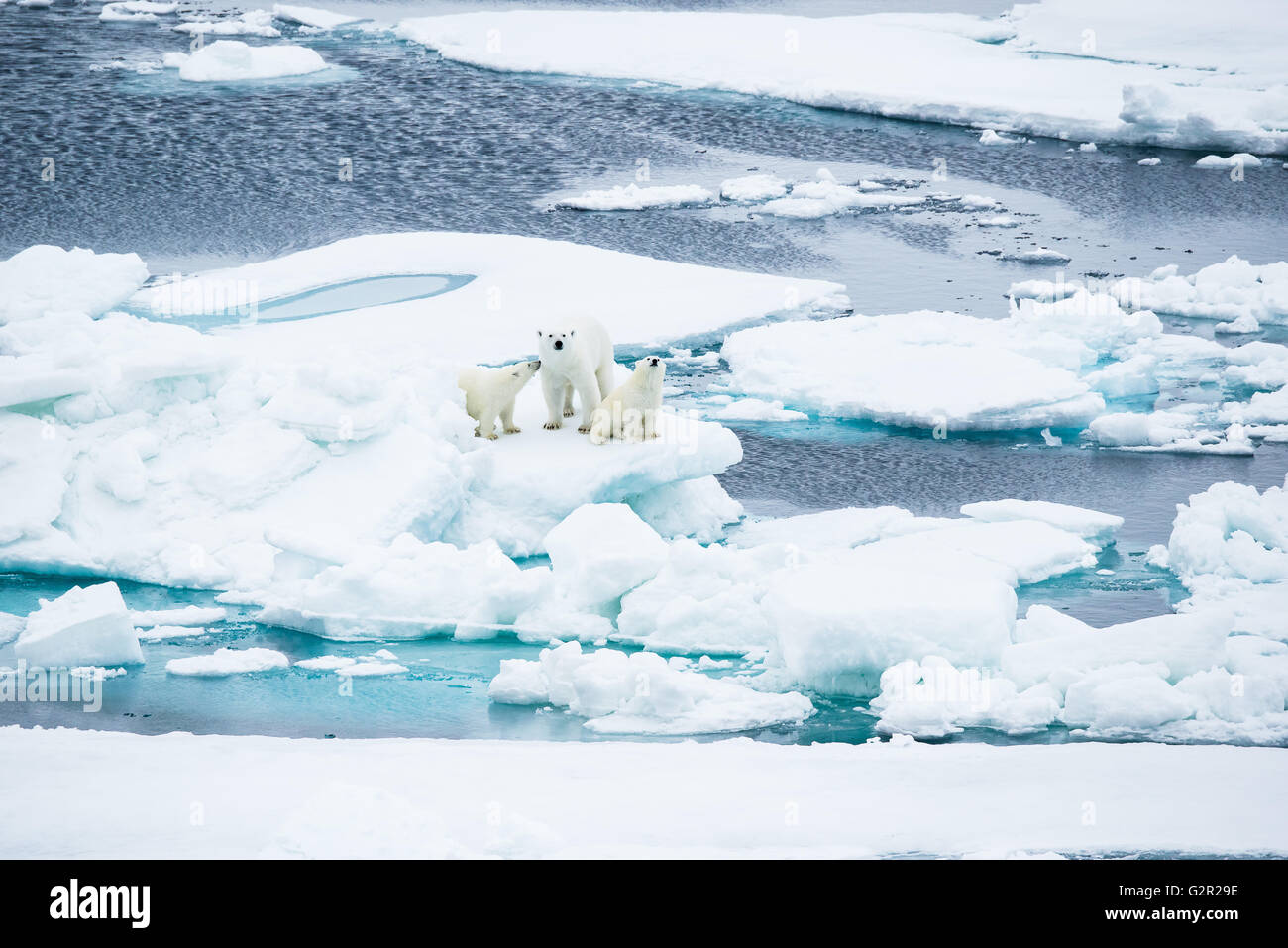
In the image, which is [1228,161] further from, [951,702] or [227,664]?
[227,664]

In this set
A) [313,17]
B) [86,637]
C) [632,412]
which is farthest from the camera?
[313,17]

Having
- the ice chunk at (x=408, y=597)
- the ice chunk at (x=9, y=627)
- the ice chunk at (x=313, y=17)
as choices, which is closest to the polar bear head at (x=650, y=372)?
the ice chunk at (x=408, y=597)

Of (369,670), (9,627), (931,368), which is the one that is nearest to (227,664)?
(369,670)

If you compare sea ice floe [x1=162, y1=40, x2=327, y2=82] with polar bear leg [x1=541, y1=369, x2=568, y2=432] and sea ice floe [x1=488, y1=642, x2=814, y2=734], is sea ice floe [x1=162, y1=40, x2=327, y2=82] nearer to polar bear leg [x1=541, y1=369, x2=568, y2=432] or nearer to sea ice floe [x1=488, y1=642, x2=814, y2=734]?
polar bear leg [x1=541, y1=369, x2=568, y2=432]

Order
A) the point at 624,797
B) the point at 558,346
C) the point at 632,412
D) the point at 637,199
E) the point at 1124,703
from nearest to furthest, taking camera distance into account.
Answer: the point at 624,797
the point at 1124,703
the point at 558,346
the point at 632,412
the point at 637,199

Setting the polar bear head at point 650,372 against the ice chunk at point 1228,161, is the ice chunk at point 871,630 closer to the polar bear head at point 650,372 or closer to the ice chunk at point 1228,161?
the polar bear head at point 650,372
